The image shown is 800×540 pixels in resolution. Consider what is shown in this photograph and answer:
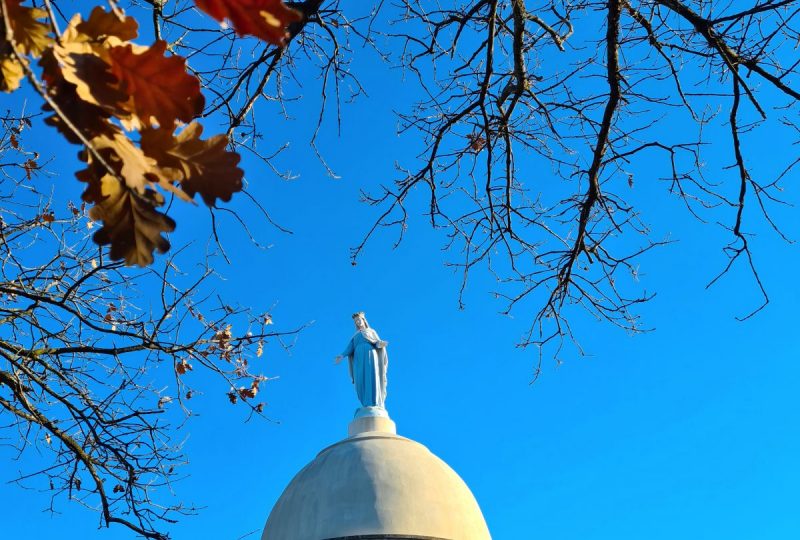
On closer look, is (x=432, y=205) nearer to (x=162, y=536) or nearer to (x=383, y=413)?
(x=162, y=536)

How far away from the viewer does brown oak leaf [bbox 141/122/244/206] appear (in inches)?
50.1

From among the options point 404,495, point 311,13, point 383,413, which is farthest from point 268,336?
point 383,413

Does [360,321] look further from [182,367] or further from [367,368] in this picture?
[182,367]

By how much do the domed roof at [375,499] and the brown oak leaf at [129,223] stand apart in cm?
1201

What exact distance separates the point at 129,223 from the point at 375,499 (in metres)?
12.4

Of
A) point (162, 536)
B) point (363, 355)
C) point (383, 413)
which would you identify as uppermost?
point (363, 355)

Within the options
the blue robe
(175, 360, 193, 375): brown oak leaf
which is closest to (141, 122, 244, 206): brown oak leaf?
(175, 360, 193, 375): brown oak leaf

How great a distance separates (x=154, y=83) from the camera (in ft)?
4.19

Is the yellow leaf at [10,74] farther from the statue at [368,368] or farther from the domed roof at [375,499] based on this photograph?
the statue at [368,368]

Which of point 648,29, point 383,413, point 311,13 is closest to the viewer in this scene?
point 311,13

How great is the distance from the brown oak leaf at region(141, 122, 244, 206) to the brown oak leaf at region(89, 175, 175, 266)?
0.17ft

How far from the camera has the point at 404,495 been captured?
44.1 feet

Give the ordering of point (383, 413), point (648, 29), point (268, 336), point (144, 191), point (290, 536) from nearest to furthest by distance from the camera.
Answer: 1. point (144, 191)
2. point (648, 29)
3. point (268, 336)
4. point (290, 536)
5. point (383, 413)

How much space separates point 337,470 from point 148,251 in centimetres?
Answer: 1297
